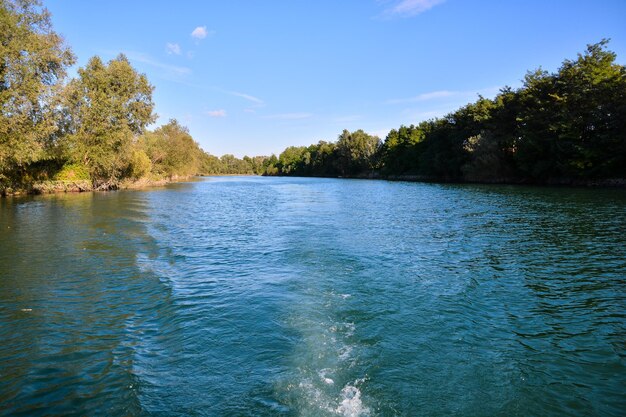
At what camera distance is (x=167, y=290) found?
10539mm

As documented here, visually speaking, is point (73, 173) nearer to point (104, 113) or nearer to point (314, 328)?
point (104, 113)

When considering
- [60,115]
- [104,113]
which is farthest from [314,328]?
[104,113]

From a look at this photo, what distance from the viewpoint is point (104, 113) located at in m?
47.1

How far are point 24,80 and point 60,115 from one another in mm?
9060

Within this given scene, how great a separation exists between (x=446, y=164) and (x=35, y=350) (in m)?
96.5

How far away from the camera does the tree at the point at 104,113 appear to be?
152ft

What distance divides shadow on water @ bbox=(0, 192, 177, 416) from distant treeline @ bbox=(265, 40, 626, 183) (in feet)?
196

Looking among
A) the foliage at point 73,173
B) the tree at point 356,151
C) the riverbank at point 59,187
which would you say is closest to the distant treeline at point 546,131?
the tree at point 356,151

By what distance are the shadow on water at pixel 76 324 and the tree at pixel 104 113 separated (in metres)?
34.6

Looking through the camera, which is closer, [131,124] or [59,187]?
[59,187]

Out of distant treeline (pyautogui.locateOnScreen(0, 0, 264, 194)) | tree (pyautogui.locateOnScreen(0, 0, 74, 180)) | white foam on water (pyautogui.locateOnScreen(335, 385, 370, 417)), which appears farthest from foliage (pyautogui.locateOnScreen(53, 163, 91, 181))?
white foam on water (pyautogui.locateOnScreen(335, 385, 370, 417))

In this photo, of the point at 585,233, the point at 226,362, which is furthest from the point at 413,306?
the point at 585,233

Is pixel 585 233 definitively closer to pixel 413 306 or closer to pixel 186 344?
pixel 413 306

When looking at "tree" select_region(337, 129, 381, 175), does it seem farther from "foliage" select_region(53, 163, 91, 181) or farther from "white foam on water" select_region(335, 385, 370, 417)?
"white foam on water" select_region(335, 385, 370, 417)
